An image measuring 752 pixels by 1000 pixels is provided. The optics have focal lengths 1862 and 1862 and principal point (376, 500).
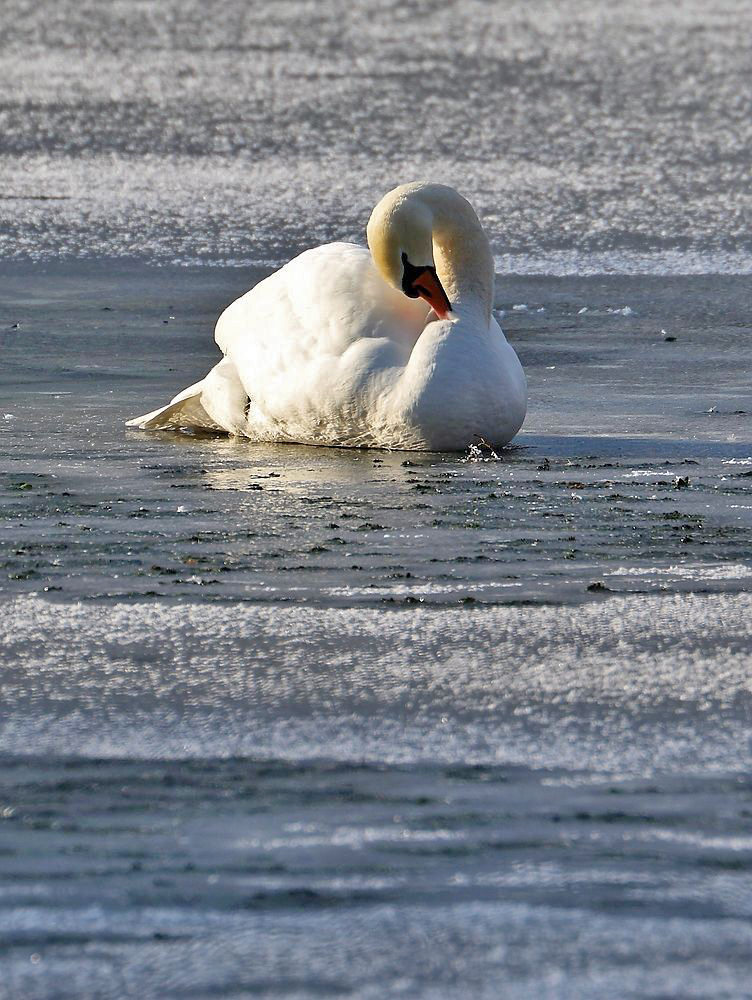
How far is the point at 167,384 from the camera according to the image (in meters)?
8.45

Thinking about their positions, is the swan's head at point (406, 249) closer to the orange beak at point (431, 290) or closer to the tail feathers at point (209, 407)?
the orange beak at point (431, 290)

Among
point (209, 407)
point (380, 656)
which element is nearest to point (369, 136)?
point (209, 407)

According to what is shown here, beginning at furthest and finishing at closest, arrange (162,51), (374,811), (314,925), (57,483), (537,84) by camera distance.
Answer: (162,51) < (537,84) < (57,483) < (374,811) < (314,925)

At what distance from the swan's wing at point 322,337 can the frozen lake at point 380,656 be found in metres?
0.25

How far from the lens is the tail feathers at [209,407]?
7.55m

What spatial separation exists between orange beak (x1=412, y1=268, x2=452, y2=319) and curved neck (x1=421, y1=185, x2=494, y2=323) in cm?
13

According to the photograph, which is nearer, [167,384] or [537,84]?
[167,384]

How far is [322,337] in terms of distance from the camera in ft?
A: 23.4

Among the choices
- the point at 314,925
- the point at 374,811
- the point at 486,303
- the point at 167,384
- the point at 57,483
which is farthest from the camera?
the point at 167,384

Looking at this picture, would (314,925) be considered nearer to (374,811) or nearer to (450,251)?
(374,811)

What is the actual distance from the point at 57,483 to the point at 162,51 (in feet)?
53.8

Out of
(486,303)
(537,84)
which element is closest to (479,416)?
(486,303)

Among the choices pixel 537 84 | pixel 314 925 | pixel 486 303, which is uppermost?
pixel 537 84

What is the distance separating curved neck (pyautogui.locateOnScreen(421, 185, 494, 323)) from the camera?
735 centimetres
